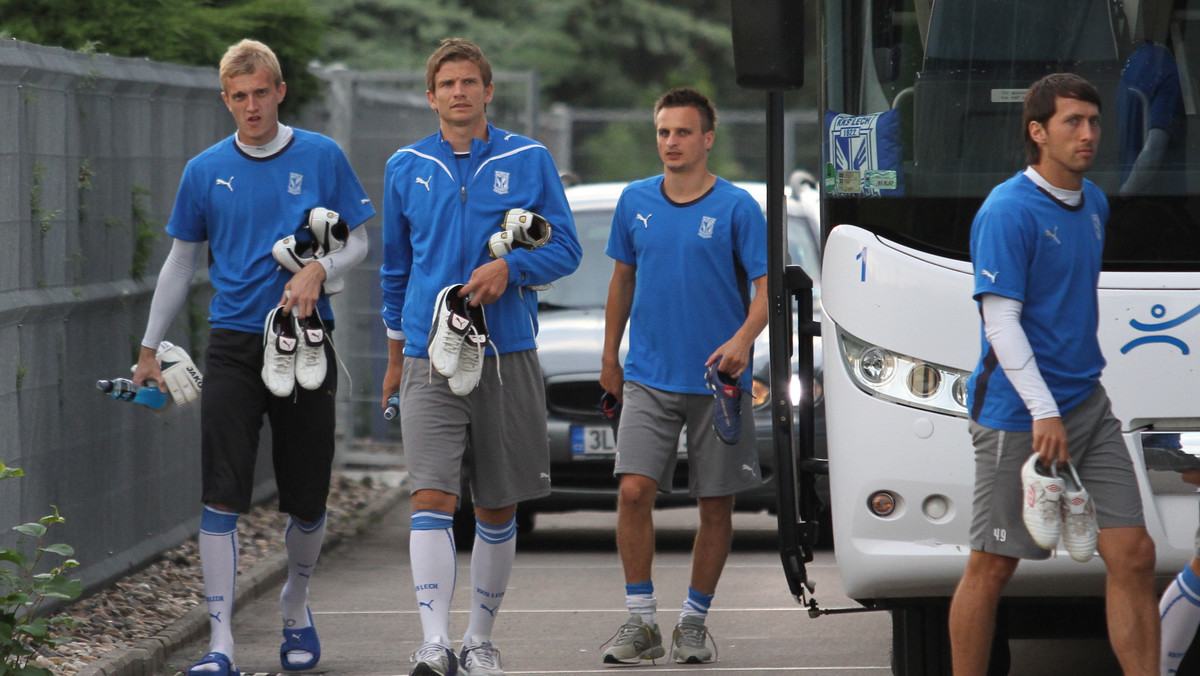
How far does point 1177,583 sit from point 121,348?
4611 mm

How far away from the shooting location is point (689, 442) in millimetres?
7227

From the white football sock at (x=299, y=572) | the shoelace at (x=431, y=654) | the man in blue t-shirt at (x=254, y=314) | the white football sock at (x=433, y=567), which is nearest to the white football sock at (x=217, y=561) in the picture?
the man in blue t-shirt at (x=254, y=314)

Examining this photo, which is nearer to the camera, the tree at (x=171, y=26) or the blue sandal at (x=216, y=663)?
the blue sandal at (x=216, y=663)

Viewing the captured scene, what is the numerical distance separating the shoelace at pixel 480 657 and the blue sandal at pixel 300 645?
0.72m

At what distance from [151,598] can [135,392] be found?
58.4 inches

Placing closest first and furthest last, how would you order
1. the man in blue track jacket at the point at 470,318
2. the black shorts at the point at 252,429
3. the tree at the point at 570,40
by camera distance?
the man in blue track jacket at the point at 470,318 < the black shorts at the point at 252,429 < the tree at the point at 570,40

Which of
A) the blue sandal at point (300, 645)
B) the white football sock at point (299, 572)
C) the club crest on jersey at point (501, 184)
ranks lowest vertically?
the blue sandal at point (300, 645)

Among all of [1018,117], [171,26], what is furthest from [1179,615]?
[171,26]

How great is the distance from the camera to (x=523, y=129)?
691 inches

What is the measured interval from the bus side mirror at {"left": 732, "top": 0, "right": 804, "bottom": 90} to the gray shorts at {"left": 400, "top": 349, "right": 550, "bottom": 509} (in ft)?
4.49

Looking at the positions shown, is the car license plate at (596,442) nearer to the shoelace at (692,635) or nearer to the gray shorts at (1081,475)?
the shoelace at (692,635)

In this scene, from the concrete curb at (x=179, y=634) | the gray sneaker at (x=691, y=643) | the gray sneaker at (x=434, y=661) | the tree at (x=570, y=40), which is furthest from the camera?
the tree at (x=570, y=40)

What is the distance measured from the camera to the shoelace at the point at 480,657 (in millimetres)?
6484

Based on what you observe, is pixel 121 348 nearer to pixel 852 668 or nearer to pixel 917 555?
pixel 852 668
